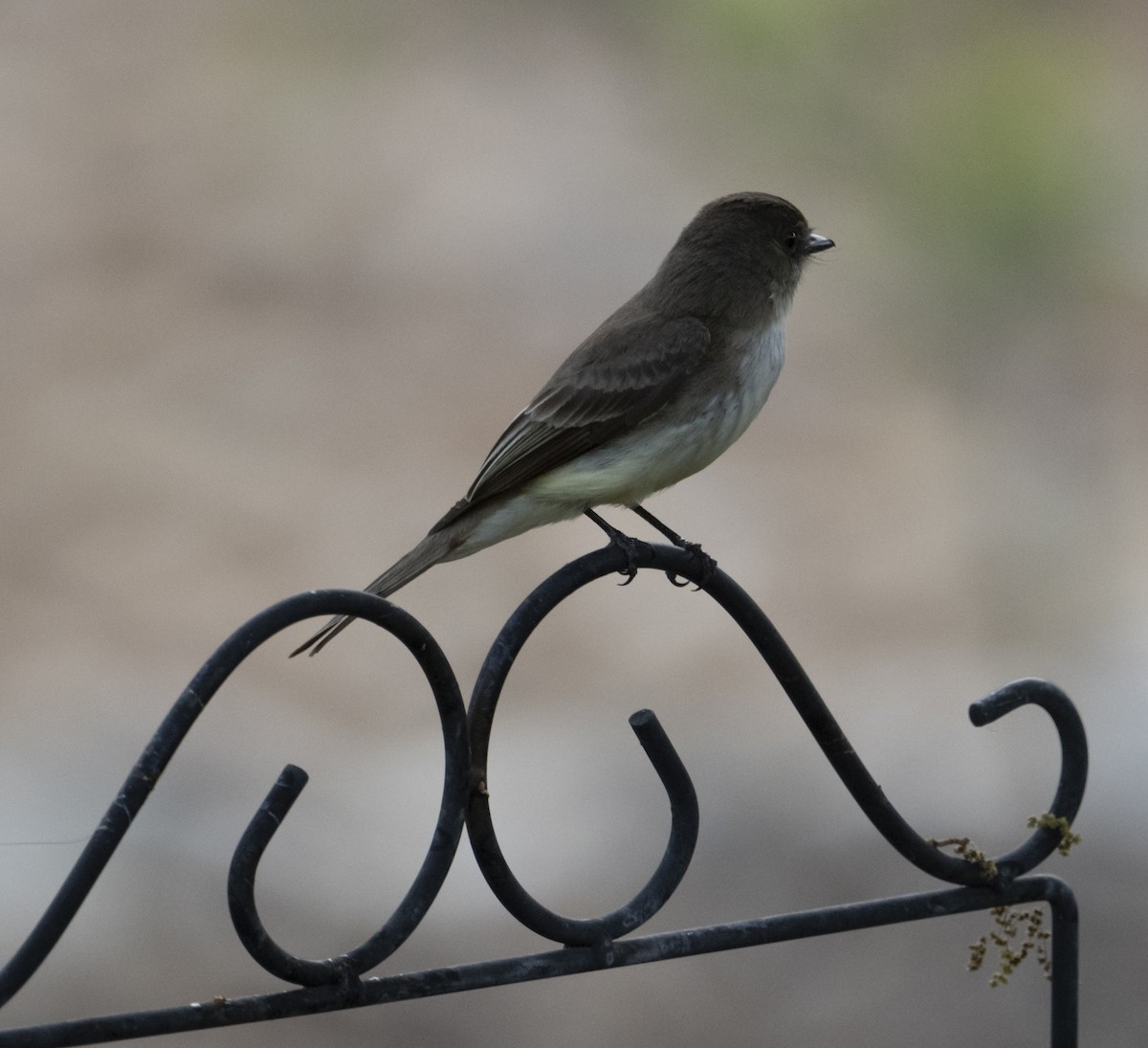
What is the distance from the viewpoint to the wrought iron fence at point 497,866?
1.88m

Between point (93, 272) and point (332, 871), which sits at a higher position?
point (93, 272)

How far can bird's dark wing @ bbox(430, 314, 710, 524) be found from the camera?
3893 mm

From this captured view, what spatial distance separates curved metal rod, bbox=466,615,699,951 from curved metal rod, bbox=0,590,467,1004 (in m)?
0.08

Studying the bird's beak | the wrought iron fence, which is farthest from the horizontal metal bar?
the bird's beak

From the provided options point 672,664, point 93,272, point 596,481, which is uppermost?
point 93,272

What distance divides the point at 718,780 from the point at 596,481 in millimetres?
3077

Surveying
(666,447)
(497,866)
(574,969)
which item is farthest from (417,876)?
(666,447)

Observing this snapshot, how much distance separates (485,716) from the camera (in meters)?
2.27

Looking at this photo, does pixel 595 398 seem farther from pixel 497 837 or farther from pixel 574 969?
pixel 574 969

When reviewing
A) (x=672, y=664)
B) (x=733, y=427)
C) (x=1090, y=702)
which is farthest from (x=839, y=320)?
(x=733, y=427)

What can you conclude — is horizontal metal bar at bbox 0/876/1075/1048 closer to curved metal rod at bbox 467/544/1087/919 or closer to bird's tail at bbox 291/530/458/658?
curved metal rod at bbox 467/544/1087/919

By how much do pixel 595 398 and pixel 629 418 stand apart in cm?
11

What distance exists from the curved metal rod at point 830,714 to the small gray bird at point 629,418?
3.58ft

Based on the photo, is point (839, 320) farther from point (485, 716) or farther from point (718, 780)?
point (485, 716)
